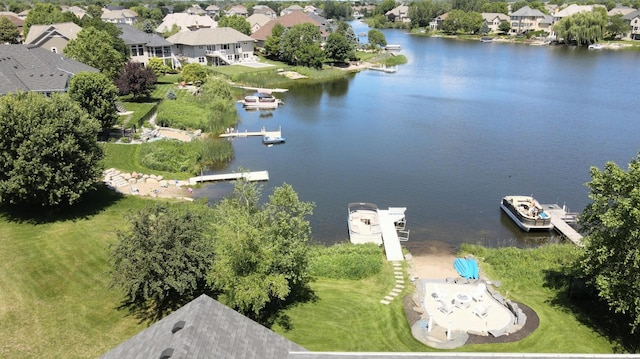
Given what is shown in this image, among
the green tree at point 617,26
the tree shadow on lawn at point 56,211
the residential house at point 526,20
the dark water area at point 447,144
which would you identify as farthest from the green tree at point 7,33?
the green tree at point 617,26

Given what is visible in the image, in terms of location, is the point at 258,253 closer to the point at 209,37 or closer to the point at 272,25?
the point at 209,37

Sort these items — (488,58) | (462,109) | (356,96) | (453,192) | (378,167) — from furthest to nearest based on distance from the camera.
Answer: (488,58) < (356,96) < (462,109) < (378,167) < (453,192)

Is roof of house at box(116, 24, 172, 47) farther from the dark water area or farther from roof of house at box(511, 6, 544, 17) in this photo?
roof of house at box(511, 6, 544, 17)

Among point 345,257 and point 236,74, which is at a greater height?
point 236,74

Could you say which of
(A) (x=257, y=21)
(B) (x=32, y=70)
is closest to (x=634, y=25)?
(A) (x=257, y=21)

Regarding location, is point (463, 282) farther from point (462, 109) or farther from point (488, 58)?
point (488, 58)

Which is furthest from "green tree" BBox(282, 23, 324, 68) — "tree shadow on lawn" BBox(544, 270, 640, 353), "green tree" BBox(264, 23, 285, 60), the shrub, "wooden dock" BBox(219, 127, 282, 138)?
"tree shadow on lawn" BBox(544, 270, 640, 353)

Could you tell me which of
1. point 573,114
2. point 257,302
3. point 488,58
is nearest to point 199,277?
point 257,302
